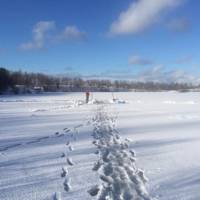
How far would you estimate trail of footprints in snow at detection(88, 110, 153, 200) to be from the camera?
4.48m

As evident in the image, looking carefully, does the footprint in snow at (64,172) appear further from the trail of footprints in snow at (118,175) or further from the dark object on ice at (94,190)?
the dark object on ice at (94,190)

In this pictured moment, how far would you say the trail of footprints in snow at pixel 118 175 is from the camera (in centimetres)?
448

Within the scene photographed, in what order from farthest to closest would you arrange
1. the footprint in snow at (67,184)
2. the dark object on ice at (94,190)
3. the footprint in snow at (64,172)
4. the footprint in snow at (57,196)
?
the footprint in snow at (64,172), the footprint in snow at (67,184), the dark object on ice at (94,190), the footprint in snow at (57,196)

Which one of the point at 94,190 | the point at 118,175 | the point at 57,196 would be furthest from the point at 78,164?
the point at 57,196

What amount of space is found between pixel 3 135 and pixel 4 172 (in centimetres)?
498

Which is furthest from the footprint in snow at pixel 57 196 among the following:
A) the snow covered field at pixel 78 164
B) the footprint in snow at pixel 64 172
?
the footprint in snow at pixel 64 172

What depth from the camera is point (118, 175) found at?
5359mm

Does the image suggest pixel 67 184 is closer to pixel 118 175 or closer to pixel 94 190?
pixel 94 190

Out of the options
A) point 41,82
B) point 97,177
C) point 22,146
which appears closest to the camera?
point 97,177

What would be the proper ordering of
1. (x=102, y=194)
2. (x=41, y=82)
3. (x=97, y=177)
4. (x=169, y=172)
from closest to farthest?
(x=102, y=194) → (x=97, y=177) → (x=169, y=172) → (x=41, y=82)

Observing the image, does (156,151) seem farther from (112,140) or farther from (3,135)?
(3,135)

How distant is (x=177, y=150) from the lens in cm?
789

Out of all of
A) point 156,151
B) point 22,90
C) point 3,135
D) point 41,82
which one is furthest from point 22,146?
point 41,82

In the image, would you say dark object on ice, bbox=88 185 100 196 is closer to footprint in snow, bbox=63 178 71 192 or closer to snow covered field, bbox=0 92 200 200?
snow covered field, bbox=0 92 200 200
